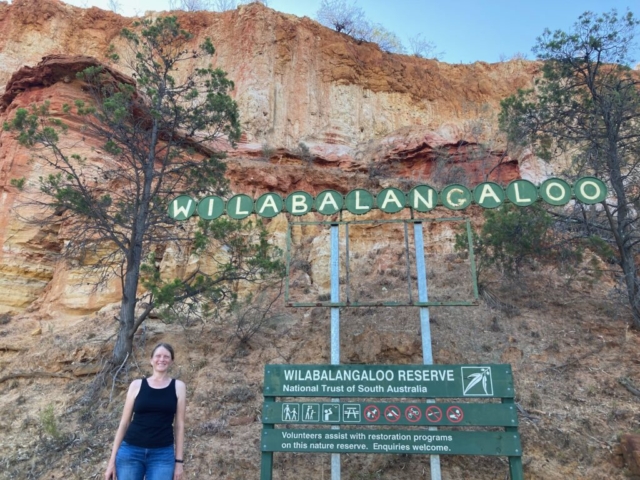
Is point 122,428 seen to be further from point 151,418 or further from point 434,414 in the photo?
point 434,414

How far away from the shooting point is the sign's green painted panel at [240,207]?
700 cm

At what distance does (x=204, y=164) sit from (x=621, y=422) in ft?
31.0

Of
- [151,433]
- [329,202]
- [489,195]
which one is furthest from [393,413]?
[489,195]

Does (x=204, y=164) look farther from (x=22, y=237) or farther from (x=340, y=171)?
(x=340, y=171)

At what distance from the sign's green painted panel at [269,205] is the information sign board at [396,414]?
9.07ft

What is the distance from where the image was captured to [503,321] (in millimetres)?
10289

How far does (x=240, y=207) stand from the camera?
704 centimetres

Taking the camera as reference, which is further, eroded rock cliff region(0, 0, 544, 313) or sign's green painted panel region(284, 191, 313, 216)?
eroded rock cliff region(0, 0, 544, 313)

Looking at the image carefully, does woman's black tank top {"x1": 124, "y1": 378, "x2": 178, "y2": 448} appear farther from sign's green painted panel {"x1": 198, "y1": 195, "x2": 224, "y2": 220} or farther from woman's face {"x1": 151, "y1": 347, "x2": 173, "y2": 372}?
sign's green painted panel {"x1": 198, "y1": 195, "x2": 224, "y2": 220}

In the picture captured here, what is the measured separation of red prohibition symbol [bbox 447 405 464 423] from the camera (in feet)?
16.6

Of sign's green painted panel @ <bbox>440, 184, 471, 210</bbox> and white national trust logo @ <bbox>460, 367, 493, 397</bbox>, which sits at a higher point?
sign's green painted panel @ <bbox>440, 184, 471, 210</bbox>

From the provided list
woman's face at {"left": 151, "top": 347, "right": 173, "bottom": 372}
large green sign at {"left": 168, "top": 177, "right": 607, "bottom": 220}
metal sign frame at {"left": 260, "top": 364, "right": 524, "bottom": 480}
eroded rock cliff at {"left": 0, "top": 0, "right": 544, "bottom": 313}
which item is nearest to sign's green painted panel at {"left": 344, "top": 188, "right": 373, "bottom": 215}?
large green sign at {"left": 168, "top": 177, "right": 607, "bottom": 220}

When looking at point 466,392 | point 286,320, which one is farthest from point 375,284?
point 466,392

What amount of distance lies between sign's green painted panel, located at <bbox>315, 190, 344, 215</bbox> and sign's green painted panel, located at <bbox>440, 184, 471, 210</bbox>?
4.78 feet
